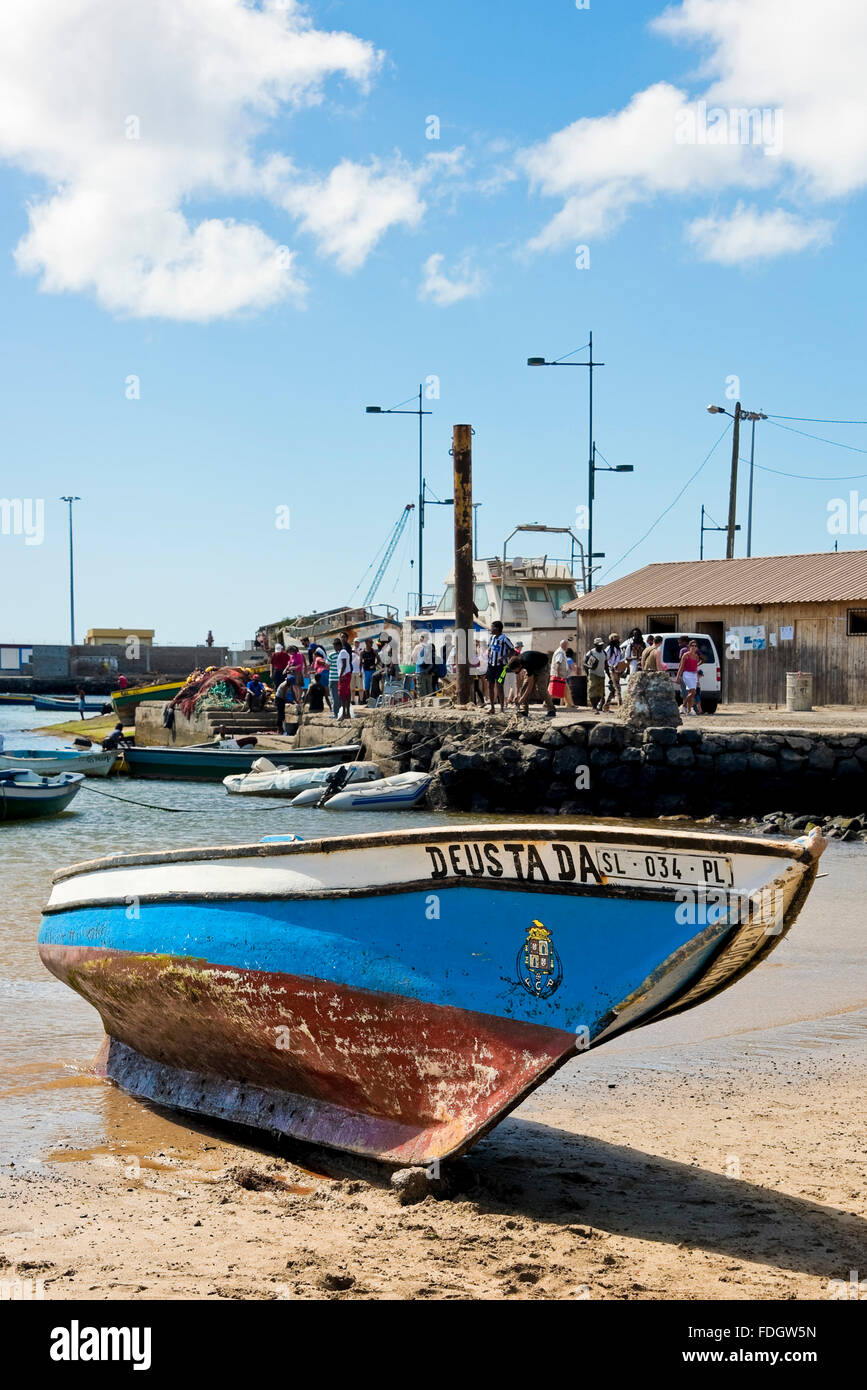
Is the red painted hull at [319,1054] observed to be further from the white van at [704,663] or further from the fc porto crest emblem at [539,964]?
the white van at [704,663]

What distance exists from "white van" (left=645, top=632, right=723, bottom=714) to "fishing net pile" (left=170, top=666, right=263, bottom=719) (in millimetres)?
12948

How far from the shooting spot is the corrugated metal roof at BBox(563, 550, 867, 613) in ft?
88.4

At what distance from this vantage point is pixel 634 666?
82.6 feet

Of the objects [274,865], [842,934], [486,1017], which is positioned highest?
[274,865]

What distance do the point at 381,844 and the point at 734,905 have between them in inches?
60.4

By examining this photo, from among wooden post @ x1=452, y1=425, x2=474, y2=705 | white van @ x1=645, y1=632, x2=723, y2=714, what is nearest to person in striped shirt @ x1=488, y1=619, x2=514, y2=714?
wooden post @ x1=452, y1=425, x2=474, y2=705

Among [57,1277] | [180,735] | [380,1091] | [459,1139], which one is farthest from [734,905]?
[180,735]

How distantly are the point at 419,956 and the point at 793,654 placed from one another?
23.2 meters

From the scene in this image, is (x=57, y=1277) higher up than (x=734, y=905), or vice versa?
(x=734, y=905)

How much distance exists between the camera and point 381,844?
5.28m

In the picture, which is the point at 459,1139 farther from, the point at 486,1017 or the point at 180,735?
the point at 180,735

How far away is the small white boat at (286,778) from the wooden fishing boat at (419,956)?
16101 mm
